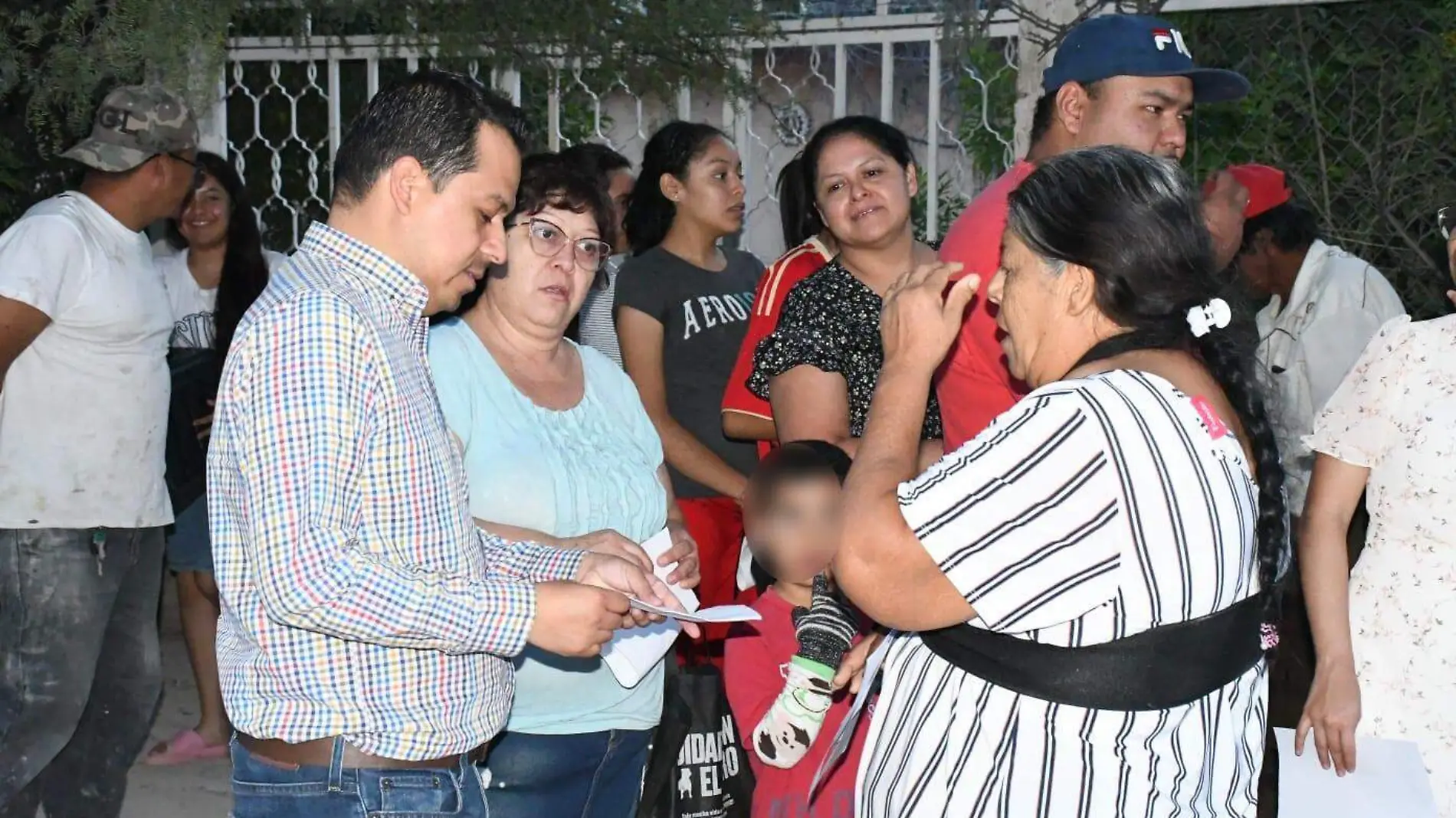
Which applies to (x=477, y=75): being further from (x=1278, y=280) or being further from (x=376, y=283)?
(x=376, y=283)

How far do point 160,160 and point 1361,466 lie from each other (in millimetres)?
2972

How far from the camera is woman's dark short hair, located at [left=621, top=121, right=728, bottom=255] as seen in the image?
4.64 meters

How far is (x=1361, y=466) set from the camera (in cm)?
306

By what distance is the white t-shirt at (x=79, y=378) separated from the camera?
3.56m

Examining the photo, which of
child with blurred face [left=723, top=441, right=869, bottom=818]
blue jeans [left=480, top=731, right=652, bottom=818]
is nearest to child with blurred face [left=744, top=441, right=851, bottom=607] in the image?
child with blurred face [left=723, top=441, right=869, bottom=818]

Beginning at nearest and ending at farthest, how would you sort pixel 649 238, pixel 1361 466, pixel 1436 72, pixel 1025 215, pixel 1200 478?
pixel 1200 478 < pixel 1025 215 < pixel 1361 466 < pixel 649 238 < pixel 1436 72

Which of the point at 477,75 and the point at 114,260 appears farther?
the point at 477,75

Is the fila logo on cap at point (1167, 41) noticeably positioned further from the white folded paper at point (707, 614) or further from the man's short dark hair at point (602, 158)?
the man's short dark hair at point (602, 158)

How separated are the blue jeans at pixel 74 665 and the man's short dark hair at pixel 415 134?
197 cm

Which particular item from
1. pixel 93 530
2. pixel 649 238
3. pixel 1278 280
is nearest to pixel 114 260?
pixel 93 530

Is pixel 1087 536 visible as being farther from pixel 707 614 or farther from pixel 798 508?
pixel 798 508

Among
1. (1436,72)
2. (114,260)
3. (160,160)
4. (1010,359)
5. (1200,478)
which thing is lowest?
(1200,478)

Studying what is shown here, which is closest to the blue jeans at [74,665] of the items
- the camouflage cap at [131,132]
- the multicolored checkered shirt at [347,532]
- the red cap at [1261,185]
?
the camouflage cap at [131,132]

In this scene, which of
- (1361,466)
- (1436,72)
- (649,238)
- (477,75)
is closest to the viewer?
(1361,466)
